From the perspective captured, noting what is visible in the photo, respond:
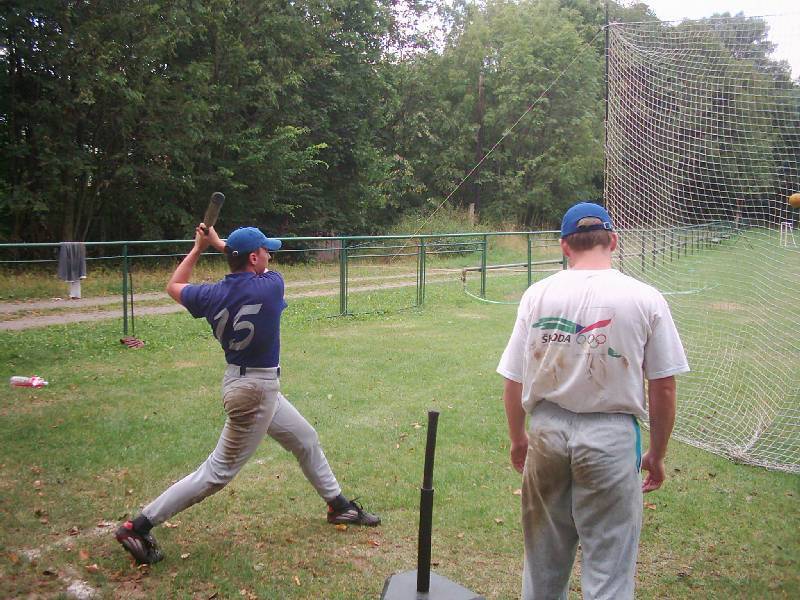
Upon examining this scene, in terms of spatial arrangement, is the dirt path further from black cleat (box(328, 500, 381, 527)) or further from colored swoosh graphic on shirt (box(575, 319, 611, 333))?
colored swoosh graphic on shirt (box(575, 319, 611, 333))

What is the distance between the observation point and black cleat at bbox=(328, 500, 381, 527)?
4.61 meters

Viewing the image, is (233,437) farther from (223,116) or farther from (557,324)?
(223,116)

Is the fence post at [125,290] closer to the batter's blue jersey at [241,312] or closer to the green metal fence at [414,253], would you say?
the green metal fence at [414,253]

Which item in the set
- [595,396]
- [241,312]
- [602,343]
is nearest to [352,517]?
[241,312]

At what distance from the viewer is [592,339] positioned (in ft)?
8.63

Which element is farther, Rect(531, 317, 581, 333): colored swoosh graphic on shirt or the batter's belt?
the batter's belt

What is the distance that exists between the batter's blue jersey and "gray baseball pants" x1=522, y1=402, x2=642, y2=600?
1.85 meters

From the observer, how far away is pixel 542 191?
4122 centimetres

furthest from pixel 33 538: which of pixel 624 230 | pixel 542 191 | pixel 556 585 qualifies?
pixel 542 191

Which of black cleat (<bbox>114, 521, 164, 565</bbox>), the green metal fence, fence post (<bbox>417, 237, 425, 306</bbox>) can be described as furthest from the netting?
fence post (<bbox>417, 237, 425, 306</bbox>)

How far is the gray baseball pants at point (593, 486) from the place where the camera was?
2602 mm

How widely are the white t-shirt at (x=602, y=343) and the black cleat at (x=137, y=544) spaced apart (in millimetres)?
2571

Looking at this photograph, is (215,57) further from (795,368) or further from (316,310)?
(795,368)

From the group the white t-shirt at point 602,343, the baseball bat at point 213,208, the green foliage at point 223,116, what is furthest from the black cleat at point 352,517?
the green foliage at point 223,116
